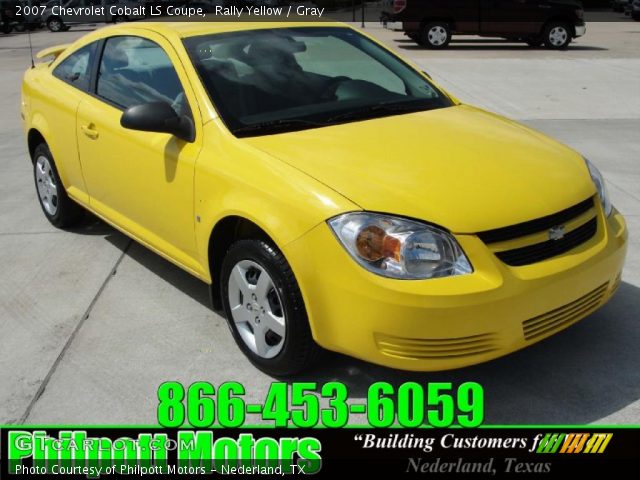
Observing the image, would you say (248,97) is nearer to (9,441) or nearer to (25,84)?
(9,441)

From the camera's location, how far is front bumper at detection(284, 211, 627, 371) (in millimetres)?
2842

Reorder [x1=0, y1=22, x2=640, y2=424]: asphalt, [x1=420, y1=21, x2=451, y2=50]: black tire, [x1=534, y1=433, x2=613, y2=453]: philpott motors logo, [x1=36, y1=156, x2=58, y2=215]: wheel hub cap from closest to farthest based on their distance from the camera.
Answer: [x1=534, y1=433, x2=613, y2=453]: philpott motors logo
[x1=0, y1=22, x2=640, y2=424]: asphalt
[x1=36, y1=156, x2=58, y2=215]: wheel hub cap
[x1=420, y1=21, x2=451, y2=50]: black tire

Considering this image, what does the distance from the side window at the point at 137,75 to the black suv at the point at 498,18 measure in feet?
48.0

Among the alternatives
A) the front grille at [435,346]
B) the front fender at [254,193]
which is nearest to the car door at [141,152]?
the front fender at [254,193]

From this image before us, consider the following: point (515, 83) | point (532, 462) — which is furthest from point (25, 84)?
point (515, 83)

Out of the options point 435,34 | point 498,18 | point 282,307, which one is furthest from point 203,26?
point 498,18

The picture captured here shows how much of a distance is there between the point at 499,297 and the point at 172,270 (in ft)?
8.40

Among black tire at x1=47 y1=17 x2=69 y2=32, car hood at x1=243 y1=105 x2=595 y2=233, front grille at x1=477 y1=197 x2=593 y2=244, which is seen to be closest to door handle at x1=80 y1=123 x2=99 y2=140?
car hood at x1=243 y1=105 x2=595 y2=233

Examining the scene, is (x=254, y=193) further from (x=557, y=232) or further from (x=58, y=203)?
(x=58, y=203)

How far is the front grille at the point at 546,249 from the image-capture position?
2.99 m

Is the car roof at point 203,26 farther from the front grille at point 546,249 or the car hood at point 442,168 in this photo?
the front grille at point 546,249

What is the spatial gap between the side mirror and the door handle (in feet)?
2.98

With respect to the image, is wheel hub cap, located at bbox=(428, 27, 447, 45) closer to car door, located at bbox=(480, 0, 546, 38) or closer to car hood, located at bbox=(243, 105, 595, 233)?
→ car door, located at bbox=(480, 0, 546, 38)

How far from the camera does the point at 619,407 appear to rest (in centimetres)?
317
